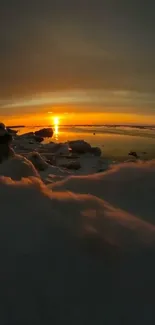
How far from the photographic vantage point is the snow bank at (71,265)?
56.5 inches

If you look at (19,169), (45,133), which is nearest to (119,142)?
(45,133)

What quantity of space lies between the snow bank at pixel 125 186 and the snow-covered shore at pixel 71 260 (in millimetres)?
216

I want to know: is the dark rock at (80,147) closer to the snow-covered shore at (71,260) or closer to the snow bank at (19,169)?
the snow bank at (19,169)

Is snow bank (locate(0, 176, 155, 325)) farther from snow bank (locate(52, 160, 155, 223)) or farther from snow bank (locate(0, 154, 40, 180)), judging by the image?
snow bank (locate(0, 154, 40, 180))

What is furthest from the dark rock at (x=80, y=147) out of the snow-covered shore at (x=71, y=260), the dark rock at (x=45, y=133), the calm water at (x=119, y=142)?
the dark rock at (x=45, y=133)

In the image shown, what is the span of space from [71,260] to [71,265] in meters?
0.03

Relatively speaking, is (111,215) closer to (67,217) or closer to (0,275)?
(67,217)

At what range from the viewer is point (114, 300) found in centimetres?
149

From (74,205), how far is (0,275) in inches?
27.5

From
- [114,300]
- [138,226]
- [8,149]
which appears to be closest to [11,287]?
[114,300]

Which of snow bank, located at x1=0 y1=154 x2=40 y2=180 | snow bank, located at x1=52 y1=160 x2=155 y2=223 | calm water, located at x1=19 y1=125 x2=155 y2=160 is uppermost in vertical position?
snow bank, located at x1=52 y1=160 x2=155 y2=223

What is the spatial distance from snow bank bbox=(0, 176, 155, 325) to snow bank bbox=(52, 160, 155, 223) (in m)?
0.44

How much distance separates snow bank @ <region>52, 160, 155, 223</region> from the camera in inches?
98.4

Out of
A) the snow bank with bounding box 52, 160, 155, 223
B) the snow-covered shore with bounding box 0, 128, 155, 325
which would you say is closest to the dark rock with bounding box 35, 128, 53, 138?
the snow bank with bounding box 52, 160, 155, 223
